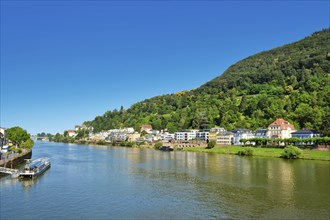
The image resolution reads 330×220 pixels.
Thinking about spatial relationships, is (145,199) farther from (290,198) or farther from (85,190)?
(290,198)

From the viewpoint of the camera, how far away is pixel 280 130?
126 m

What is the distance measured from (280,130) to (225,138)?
23123 millimetres

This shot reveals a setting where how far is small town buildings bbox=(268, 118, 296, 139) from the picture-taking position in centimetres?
12525

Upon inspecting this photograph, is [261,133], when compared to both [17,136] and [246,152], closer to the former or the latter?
[246,152]

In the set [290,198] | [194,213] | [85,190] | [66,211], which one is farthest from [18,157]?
[290,198]

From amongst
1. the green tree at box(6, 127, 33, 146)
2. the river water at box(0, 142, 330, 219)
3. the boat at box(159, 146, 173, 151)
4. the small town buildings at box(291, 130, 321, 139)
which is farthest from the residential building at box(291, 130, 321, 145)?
the green tree at box(6, 127, 33, 146)

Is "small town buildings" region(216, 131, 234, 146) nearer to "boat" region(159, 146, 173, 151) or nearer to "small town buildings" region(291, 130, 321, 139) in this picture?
"boat" region(159, 146, 173, 151)

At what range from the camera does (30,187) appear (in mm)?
48062

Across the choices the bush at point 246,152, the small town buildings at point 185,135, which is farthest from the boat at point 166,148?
the bush at point 246,152

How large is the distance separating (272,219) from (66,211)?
22256mm

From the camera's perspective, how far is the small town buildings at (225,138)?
5319 inches

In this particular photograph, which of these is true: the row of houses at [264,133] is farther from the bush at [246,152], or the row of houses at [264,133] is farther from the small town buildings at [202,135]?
the bush at [246,152]

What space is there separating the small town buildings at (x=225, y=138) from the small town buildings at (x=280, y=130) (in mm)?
15924

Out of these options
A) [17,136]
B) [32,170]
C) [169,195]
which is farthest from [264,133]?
[32,170]
